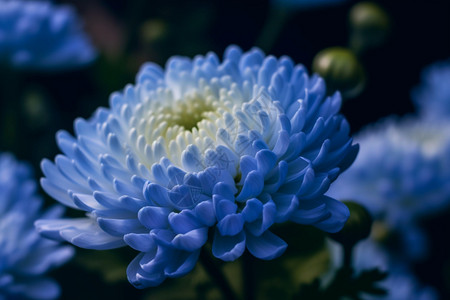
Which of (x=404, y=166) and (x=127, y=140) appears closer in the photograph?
(x=127, y=140)

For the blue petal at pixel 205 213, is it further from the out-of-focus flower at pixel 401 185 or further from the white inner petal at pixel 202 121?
the out-of-focus flower at pixel 401 185

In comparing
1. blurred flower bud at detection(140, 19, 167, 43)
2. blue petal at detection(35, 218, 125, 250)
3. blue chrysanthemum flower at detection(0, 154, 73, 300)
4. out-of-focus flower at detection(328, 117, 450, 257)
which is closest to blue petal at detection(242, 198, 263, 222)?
blue petal at detection(35, 218, 125, 250)

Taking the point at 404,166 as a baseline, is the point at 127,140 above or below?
below

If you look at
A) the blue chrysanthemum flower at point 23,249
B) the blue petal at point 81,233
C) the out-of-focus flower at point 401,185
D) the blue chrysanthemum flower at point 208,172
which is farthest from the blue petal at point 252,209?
the out-of-focus flower at point 401,185

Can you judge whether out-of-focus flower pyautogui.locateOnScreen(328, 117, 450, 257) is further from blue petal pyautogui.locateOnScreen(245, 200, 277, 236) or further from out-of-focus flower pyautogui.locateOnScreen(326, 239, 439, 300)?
blue petal pyautogui.locateOnScreen(245, 200, 277, 236)

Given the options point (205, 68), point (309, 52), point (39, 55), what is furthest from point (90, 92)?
point (205, 68)

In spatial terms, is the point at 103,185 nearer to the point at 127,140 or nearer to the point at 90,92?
the point at 127,140
